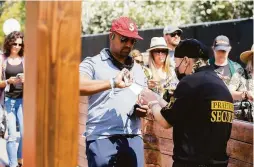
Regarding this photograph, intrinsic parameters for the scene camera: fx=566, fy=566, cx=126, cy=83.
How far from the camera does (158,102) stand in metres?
4.22

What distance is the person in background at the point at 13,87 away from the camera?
7.25 metres

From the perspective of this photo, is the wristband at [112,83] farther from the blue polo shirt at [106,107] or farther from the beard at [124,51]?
the beard at [124,51]

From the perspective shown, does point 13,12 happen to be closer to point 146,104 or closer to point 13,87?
point 13,87

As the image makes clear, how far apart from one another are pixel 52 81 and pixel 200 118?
1232 mm

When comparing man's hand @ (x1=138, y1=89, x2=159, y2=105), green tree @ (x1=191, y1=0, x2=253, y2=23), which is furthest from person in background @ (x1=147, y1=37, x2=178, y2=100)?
green tree @ (x1=191, y1=0, x2=253, y2=23)

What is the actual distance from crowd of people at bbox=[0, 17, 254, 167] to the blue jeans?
2060mm

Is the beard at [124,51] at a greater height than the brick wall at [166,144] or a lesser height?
greater

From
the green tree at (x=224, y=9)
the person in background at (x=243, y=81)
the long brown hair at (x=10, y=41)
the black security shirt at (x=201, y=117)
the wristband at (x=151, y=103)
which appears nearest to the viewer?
the black security shirt at (x=201, y=117)

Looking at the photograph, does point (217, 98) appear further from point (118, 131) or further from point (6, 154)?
point (6, 154)

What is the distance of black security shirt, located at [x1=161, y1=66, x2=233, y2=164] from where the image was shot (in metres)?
3.74

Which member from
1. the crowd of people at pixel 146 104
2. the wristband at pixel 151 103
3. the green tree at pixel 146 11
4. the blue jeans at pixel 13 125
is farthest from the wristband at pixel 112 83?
the green tree at pixel 146 11

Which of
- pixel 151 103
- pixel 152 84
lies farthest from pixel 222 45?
pixel 151 103

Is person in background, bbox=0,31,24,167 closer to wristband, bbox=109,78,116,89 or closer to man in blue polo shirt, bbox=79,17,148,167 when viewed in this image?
man in blue polo shirt, bbox=79,17,148,167

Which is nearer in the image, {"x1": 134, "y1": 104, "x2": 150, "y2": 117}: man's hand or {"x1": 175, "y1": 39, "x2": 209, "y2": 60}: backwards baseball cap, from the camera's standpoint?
{"x1": 175, "y1": 39, "x2": 209, "y2": 60}: backwards baseball cap
